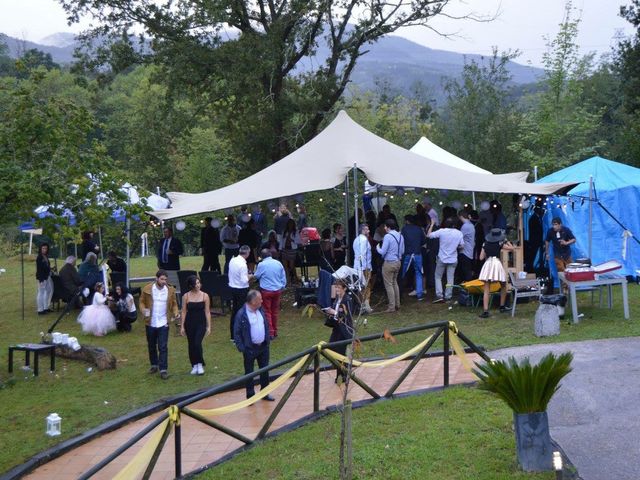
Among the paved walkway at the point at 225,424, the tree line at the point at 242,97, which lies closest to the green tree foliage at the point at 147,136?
the tree line at the point at 242,97

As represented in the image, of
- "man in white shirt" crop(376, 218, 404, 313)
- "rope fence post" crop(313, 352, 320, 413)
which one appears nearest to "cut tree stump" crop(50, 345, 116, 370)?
"rope fence post" crop(313, 352, 320, 413)

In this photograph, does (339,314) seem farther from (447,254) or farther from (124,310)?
→ (124,310)

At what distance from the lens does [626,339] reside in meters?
12.1

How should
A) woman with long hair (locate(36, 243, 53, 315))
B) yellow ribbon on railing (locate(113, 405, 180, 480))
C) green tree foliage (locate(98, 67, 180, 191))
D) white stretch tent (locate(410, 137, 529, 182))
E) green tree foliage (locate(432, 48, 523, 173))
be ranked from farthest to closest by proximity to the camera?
green tree foliage (locate(432, 48, 523, 173))
green tree foliage (locate(98, 67, 180, 191))
white stretch tent (locate(410, 137, 529, 182))
woman with long hair (locate(36, 243, 53, 315))
yellow ribbon on railing (locate(113, 405, 180, 480))

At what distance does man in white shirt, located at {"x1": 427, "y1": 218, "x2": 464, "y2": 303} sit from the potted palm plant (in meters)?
8.62

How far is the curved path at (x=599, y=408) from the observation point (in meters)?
7.21

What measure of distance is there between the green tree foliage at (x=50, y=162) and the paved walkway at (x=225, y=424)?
3669 millimetres

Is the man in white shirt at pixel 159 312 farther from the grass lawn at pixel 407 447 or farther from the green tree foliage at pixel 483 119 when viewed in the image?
the green tree foliage at pixel 483 119

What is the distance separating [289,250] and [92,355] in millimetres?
7195

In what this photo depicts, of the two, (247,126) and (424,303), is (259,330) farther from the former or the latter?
(247,126)

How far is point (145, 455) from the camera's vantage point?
709 centimetres

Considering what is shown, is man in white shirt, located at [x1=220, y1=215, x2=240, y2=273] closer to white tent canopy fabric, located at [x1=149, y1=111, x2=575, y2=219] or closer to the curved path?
white tent canopy fabric, located at [x1=149, y1=111, x2=575, y2=219]

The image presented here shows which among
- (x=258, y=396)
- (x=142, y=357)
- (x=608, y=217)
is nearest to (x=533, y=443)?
(x=258, y=396)

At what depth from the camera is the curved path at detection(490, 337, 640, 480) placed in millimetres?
7211
